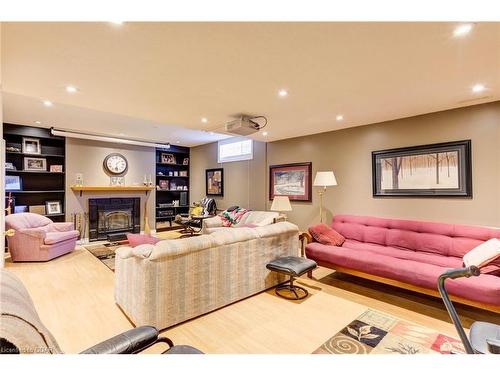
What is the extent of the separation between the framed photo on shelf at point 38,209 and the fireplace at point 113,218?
2.81 ft

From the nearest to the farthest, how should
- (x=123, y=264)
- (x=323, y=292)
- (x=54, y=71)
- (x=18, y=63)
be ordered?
(x=18, y=63)
(x=54, y=71)
(x=123, y=264)
(x=323, y=292)

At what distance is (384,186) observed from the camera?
12.4 ft

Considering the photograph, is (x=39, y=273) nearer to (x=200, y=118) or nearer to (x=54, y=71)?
(x=54, y=71)

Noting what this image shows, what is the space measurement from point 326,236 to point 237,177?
3.26 m

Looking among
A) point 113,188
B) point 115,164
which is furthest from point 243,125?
point 115,164

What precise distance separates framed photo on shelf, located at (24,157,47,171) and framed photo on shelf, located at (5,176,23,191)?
28 cm

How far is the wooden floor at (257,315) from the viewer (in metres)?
1.99

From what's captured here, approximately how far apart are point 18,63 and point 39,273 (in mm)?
3037

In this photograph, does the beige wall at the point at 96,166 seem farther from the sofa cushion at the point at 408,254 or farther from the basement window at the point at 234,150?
the sofa cushion at the point at 408,254

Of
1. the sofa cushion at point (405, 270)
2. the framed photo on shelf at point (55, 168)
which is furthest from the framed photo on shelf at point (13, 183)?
the sofa cushion at point (405, 270)

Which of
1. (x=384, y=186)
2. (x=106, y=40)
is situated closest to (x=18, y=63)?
(x=106, y=40)

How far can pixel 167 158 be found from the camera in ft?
24.5

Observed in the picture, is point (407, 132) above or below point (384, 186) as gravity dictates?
above
